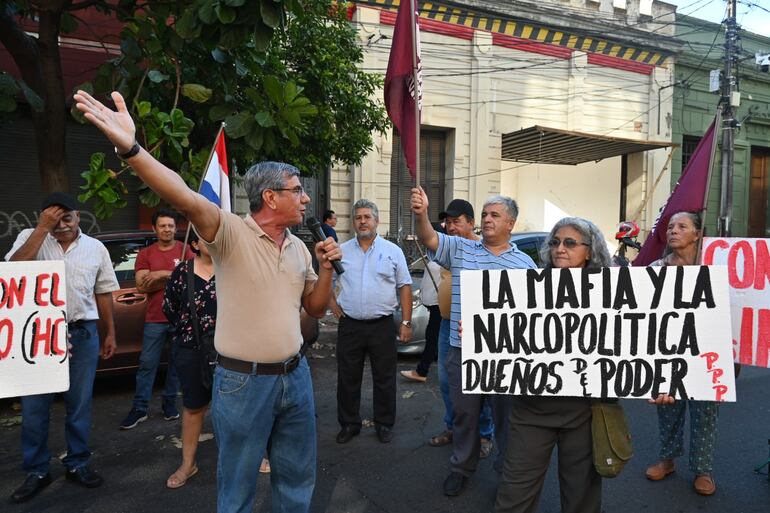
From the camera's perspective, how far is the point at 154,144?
449cm

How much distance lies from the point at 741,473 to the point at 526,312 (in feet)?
8.63

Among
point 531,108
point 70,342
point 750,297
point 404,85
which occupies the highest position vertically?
point 531,108

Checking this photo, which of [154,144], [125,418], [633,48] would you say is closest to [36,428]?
[125,418]

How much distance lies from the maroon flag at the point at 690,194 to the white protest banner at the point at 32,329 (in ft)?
13.0

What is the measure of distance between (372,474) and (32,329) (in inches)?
94.5

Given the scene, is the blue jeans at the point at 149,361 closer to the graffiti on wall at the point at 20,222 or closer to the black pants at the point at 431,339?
the black pants at the point at 431,339

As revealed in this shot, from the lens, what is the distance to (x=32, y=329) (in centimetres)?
321

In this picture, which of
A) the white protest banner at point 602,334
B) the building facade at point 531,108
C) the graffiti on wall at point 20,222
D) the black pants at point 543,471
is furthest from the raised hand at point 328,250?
the building facade at point 531,108

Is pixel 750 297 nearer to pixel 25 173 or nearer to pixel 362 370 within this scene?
pixel 362 370

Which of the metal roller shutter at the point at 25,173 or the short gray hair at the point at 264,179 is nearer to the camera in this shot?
the short gray hair at the point at 264,179

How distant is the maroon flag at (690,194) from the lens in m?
3.88

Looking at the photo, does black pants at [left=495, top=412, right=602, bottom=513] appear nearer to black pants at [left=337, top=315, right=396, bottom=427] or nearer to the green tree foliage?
black pants at [left=337, top=315, right=396, bottom=427]

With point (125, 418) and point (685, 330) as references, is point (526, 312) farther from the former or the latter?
point (125, 418)

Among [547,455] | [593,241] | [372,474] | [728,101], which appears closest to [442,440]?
[372,474]
